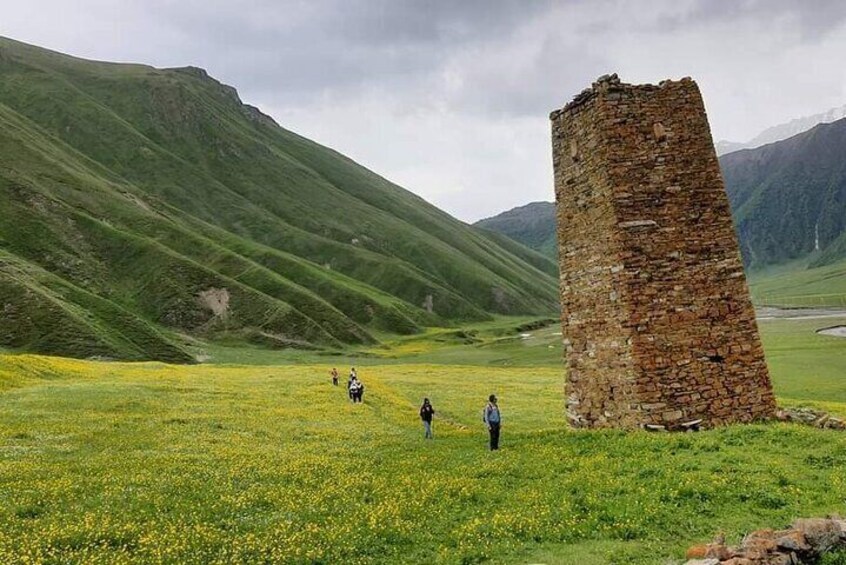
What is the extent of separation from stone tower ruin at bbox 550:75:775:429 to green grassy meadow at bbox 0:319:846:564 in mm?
1471

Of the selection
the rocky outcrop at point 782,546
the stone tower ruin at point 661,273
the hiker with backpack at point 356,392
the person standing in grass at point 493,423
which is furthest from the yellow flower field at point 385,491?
the hiker with backpack at point 356,392

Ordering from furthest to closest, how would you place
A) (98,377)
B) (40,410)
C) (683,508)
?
(98,377) → (40,410) → (683,508)

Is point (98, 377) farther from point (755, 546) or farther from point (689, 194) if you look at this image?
point (755, 546)

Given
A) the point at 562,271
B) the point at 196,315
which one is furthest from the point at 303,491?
the point at 196,315

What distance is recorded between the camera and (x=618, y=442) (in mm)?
20656

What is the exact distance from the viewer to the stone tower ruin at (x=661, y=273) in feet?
70.8

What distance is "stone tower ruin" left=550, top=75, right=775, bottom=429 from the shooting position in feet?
70.8

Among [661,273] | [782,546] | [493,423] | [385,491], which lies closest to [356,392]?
[493,423]

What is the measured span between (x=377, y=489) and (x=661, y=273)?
12554 mm

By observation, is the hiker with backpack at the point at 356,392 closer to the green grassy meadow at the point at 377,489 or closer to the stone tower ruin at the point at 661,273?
the green grassy meadow at the point at 377,489

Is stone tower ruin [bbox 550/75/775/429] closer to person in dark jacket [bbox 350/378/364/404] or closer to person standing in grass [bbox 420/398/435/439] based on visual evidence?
person standing in grass [bbox 420/398/435/439]

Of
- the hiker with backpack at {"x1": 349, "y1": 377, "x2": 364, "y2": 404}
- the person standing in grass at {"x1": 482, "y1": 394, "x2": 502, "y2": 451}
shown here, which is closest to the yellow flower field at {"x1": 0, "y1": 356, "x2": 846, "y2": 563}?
the person standing in grass at {"x1": 482, "y1": 394, "x2": 502, "y2": 451}

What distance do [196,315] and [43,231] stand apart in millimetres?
39611

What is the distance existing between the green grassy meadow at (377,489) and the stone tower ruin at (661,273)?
147 centimetres
